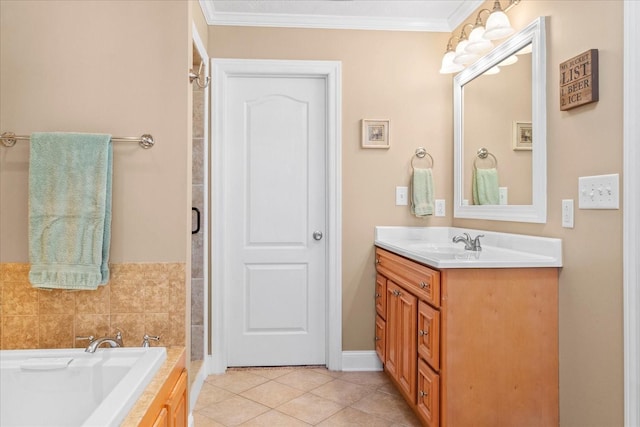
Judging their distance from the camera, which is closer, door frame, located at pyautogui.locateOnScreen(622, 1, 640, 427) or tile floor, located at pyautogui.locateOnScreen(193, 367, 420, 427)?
door frame, located at pyautogui.locateOnScreen(622, 1, 640, 427)

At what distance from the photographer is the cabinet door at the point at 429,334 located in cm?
179

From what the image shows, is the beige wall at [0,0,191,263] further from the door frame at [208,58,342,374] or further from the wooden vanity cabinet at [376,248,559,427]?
the wooden vanity cabinet at [376,248,559,427]

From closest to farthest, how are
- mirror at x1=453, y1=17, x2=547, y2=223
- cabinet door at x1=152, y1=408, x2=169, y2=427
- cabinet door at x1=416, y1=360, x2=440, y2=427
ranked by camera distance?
1. cabinet door at x1=152, y1=408, x2=169, y2=427
2. cabinet door at x1=416, y1=360, x2=440, y2=427
3. mirror at x1=453, y1=17, x2=547, y2=223

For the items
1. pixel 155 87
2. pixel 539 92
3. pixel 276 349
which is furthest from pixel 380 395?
pixel 155 87

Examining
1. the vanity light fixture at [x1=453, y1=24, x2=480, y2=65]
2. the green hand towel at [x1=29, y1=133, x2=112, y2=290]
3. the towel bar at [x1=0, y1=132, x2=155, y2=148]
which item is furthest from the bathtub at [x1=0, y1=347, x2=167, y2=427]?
the vanity light fixture at [x1=453, y1=24, x2=480, y2=65]

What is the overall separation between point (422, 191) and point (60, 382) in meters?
→ 2.28

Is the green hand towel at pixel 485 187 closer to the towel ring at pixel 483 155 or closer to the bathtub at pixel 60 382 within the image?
the towel ring at pixel 483 155

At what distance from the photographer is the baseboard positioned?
2881 millimetres

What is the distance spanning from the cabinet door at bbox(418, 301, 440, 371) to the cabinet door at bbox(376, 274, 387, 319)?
2.10 feet

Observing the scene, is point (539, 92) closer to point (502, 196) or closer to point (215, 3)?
point (502, 196)

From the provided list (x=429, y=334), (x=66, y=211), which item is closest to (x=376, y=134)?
(x=429, y=334)

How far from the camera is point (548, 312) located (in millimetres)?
1789

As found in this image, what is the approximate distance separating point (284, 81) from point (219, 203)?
99cm

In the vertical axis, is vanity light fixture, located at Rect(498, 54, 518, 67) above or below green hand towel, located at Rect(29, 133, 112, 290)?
above
